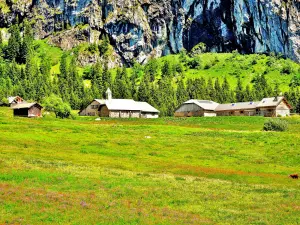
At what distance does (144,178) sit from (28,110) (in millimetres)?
104091

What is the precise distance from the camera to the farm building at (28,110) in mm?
137750

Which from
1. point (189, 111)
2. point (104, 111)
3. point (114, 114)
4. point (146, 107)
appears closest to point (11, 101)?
point (104, 111)

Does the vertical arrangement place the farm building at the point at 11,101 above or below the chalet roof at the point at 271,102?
above

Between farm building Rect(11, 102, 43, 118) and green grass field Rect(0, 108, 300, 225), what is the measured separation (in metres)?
56.7

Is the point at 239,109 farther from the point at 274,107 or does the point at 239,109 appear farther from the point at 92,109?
the point at 92,109

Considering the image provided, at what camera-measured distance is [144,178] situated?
41.3m

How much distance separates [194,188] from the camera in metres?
37.8

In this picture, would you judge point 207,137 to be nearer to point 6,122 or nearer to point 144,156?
point 144,156

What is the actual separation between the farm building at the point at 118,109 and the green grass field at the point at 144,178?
78950mm

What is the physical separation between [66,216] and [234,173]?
1117 inches

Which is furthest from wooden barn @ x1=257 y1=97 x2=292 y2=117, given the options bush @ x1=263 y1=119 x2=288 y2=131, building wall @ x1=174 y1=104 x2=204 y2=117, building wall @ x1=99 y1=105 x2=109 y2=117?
bush @ x1=263 y1=119 x2=288 y2=131

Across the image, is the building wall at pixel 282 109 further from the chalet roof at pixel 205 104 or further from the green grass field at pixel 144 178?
the green grass field at pixel 144 178

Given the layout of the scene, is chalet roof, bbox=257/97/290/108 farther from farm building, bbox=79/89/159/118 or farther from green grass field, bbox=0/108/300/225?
green grass field, bbox=0/108/300/225

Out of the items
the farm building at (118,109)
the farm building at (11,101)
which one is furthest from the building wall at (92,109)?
the farm building at (11,101)
